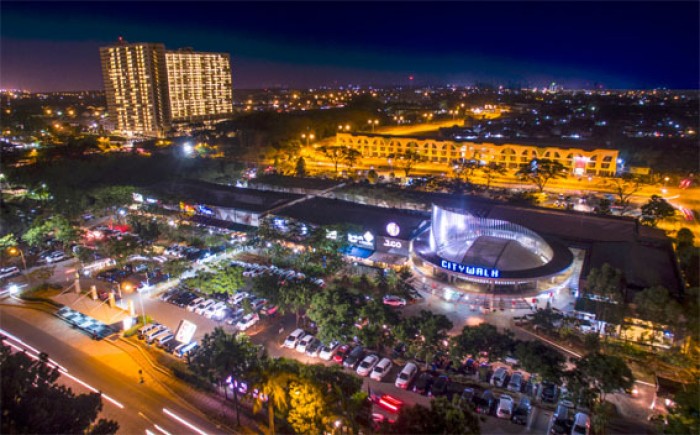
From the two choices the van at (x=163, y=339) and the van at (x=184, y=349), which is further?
the van at (x=163, y=339)

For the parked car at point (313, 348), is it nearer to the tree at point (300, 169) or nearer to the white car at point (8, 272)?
the white car at point (8, 272)

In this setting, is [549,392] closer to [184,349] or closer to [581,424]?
[581,424]

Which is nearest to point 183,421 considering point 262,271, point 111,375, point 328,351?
point 111,375

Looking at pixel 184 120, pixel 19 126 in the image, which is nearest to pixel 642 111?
pixel 184 120

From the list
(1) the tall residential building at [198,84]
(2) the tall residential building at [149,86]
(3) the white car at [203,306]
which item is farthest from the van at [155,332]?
(1) the tall residential building at [198,84]

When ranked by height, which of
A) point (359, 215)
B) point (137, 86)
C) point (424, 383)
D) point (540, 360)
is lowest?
point (424, 383)

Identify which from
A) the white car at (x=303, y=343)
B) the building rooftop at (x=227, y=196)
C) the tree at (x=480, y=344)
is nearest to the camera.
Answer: the tree at (x=480, y=344)

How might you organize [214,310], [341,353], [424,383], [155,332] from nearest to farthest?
[424,383]
[341,353]
[155,332]
[214,310]
